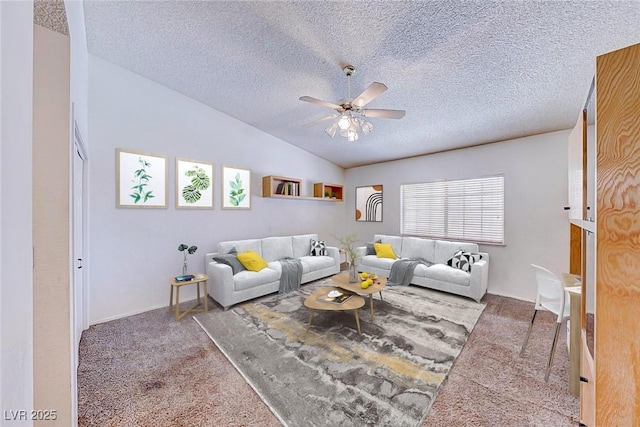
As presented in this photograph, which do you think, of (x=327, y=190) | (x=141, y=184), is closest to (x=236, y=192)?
(x=141, y=184)

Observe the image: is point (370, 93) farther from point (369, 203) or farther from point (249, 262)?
point (369, 203)

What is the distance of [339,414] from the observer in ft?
5.50

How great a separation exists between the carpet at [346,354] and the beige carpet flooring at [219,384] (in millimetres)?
109

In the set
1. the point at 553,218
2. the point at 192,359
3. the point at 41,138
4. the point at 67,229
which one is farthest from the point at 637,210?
the point at 553,218

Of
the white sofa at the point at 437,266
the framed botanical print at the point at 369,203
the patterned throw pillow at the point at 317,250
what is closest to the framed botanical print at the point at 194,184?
the patterned throw pillow at the point at 317,250

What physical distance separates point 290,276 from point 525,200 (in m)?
3.86

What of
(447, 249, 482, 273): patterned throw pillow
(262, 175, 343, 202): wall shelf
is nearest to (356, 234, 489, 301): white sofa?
(447, 249, 482, 273): patterned throw pillow

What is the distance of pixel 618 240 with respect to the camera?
31.9 inches

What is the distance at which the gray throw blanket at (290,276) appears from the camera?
399 centimetres

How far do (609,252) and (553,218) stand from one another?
362cm

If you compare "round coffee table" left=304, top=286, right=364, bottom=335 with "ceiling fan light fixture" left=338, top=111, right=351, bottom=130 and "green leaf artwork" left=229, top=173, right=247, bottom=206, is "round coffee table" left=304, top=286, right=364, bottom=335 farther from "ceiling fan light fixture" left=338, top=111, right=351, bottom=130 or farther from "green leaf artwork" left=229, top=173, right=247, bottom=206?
"green leaf artwork" left=229, top=173, right=247, bottom=206

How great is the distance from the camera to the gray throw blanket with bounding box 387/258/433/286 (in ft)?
14.0

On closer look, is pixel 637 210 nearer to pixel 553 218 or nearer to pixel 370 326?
pixel 370 326

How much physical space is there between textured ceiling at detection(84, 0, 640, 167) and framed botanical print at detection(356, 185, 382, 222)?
2193 mm
